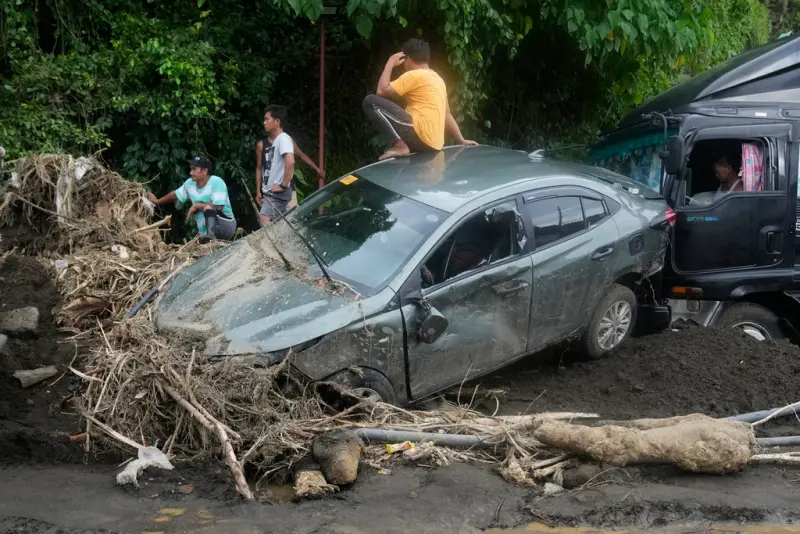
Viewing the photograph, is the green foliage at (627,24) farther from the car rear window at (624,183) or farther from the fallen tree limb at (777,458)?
the fallen tree limb at (777,458)

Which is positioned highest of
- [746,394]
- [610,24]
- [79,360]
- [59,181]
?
[610,24]

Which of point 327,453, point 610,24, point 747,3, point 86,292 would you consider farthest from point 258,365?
point 747,3

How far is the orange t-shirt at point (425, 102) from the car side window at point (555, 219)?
1.62 meters

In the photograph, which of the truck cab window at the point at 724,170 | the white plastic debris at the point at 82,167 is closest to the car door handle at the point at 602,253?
the truck cab window at the point at 724,170

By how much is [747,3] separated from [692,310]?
8687mm

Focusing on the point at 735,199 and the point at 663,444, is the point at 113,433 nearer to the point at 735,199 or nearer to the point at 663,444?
the point at 663,444

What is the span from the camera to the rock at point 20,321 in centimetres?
708

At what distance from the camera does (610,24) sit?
32.5 ft

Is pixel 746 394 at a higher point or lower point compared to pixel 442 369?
lower

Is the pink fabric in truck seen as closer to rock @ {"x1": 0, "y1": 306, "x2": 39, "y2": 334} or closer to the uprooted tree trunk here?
the uprooted tree trunk

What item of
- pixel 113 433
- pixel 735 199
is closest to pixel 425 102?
pixel 735 199

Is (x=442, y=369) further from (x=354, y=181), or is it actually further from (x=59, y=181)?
(x=59, y=181)

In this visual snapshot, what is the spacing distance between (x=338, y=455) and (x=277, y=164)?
482cm

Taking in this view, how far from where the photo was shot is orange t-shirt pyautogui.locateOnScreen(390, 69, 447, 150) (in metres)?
8.40
